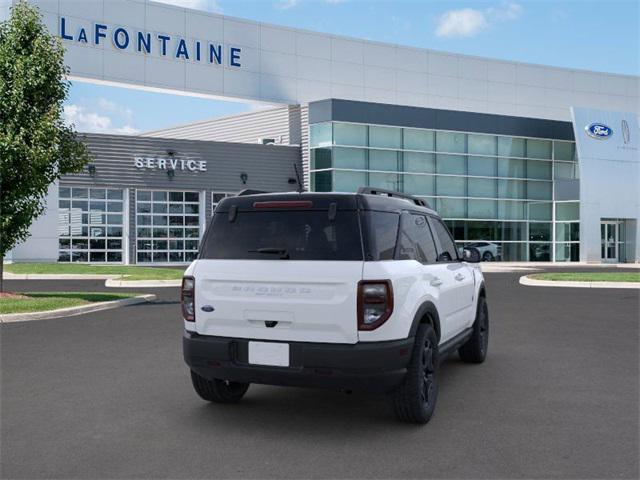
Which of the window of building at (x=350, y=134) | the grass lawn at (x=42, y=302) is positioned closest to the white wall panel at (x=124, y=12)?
the window of building at (x=350, y=134)

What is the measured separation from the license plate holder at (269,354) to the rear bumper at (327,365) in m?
0.03

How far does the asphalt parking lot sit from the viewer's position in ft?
15.6

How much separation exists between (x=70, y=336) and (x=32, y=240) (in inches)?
907

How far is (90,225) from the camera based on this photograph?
33688 millimetres

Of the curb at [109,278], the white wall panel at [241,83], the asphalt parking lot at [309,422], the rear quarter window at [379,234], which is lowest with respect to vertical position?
the asphalt parking lot at [309,422]

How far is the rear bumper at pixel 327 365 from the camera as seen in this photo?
526 centimetres

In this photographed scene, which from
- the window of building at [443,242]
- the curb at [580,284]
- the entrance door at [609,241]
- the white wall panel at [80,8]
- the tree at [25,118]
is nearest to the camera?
the window of building at [443,242]

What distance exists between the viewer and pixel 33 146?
15305mm

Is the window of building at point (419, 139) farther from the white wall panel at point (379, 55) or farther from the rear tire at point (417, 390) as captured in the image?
the rear tire at point (417, 390)

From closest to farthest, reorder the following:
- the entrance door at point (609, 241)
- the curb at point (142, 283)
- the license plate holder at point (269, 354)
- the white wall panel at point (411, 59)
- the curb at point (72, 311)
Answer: the license plate holder at point (269, 354)
the curb at point (72, 311)
the curb at point (142, 283)
the entrance door at point (609, 241)
the white wall panel at point (411, 59)

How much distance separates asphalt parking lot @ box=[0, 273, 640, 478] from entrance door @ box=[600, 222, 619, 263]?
3417 centimetres

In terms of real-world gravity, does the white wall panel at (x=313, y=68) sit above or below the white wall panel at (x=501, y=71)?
below

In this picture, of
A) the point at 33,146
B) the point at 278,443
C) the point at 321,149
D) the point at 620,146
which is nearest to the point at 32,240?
the point at 321,149

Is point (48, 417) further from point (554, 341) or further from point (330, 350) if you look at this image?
point (554, 341)
